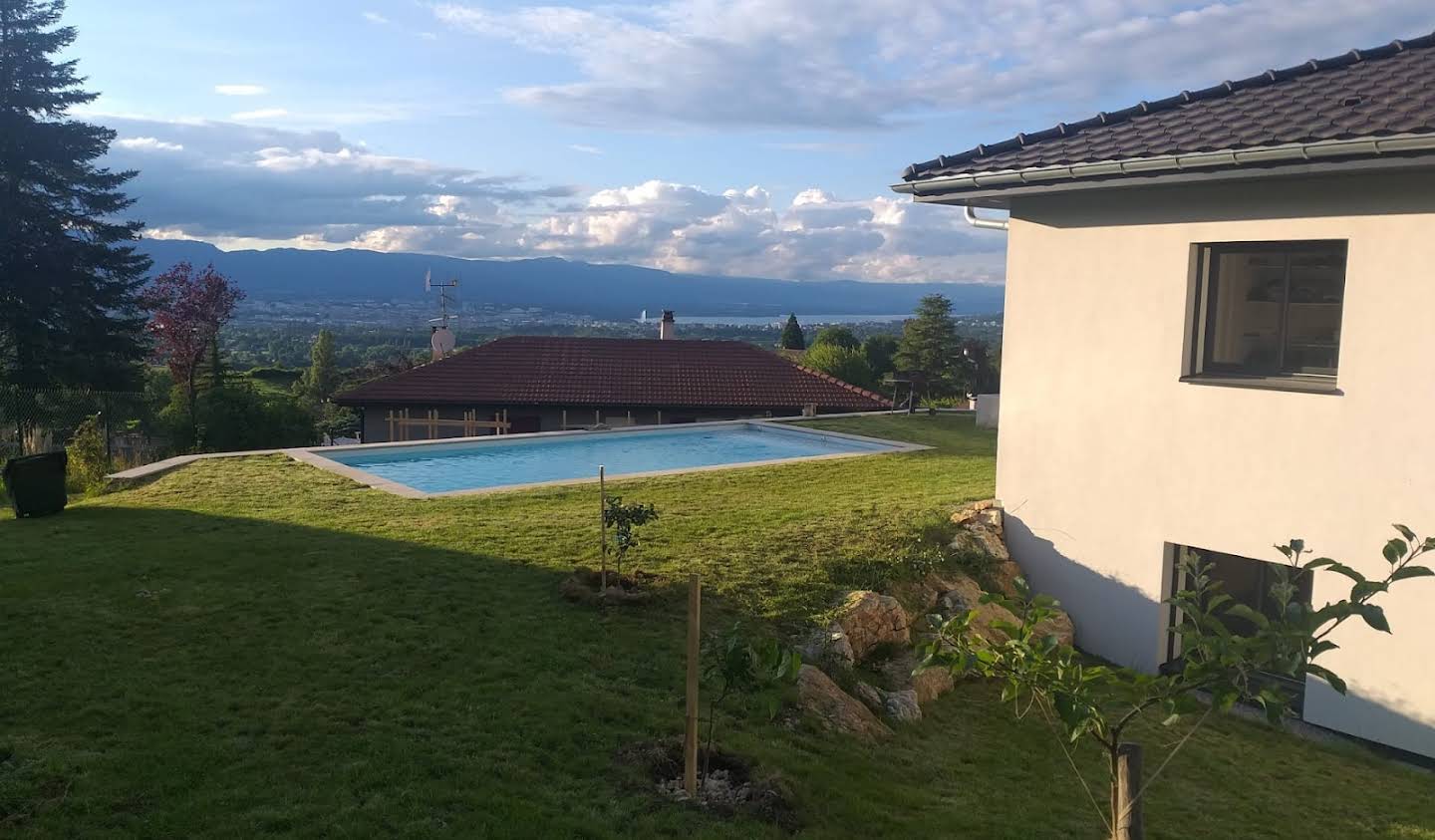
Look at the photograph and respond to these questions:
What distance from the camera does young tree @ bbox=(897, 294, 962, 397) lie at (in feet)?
161

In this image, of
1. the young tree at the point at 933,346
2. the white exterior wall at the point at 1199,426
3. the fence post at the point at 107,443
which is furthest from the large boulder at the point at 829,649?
the young tree at the point at 933,346

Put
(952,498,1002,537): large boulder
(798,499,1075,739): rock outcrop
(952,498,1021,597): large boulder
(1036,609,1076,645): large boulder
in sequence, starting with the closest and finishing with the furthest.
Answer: (798,499,1075,739): rock outcrop → (1036,609,1076,645): large boulder → (952,498,1021,597): large boulder → (952,498,1002,537): large boulder

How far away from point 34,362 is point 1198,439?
36.7 m

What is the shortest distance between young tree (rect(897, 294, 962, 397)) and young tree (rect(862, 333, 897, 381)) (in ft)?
2.01

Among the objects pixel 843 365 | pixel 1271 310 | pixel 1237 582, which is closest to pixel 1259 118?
pixel 1271 310

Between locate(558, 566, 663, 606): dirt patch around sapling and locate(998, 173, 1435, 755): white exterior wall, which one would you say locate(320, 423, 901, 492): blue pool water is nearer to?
locate(558, 566, 663, 606): dirt patch around sapling

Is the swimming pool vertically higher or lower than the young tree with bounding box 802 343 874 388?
lower

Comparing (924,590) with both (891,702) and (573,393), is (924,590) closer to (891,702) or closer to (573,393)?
(891,702)

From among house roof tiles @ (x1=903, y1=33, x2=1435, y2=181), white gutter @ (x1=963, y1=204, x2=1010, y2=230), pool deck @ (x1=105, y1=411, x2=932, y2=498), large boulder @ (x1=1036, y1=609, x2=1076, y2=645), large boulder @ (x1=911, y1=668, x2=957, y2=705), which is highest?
house roof tiles @ (x1=903, y1=33, x2=1435, y2=181)

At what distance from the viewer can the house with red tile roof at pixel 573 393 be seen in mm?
30359

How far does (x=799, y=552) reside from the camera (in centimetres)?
962

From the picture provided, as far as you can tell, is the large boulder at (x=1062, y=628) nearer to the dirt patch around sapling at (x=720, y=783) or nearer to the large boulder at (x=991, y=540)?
the large boulder at (x=991, y=540)

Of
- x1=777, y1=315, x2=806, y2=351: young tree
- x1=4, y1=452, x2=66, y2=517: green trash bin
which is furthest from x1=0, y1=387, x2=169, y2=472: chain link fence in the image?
x1=777, y1=315, x2=806, y2=351: young tree

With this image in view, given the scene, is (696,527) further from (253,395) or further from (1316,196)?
(253,395)
